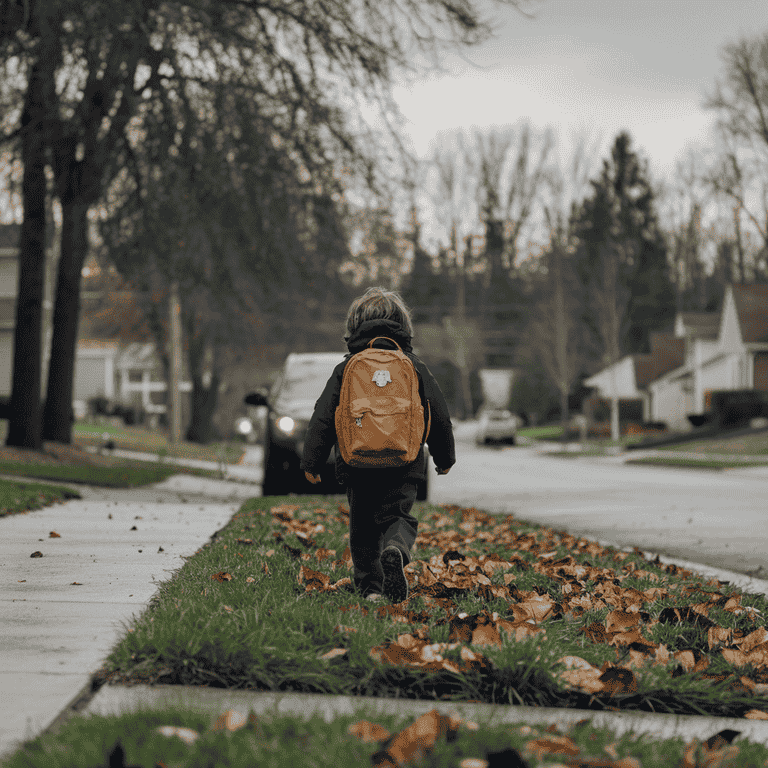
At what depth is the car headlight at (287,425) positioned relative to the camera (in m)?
11.2

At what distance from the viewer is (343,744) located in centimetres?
243

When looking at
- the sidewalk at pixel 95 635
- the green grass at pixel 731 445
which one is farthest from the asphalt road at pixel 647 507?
the green grass at pixel 731 445

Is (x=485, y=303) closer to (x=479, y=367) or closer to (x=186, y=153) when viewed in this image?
(x=479, y=367)

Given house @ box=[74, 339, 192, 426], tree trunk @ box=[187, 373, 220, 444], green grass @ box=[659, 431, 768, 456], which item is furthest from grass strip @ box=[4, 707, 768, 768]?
house @ box=[74, 339, 192, 426]

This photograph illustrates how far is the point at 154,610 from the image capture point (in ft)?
12.8

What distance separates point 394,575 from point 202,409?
32.2 meters

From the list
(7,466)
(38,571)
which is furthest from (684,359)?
(38,571)

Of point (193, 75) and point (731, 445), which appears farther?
point (731, 445)

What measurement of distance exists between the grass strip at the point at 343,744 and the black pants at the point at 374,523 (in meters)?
1.84

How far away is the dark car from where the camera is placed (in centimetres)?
1125

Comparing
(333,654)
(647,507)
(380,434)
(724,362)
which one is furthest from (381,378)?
(724,362)

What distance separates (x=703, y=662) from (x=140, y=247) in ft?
37.9

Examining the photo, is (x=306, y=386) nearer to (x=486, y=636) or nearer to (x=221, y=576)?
(x=221, y=576)

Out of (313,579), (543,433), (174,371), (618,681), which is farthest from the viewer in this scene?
(543,433)
